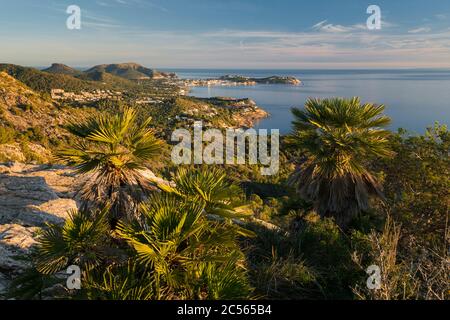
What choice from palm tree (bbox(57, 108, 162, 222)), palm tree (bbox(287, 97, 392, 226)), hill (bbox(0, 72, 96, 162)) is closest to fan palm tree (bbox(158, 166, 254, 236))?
palm tree (bbox(57, 108, 162, 222))

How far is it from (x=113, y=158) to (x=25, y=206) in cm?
751

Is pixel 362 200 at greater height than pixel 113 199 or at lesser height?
lesser

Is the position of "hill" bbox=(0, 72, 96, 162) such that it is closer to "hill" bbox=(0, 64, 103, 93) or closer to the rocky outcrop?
the rocky outcrop

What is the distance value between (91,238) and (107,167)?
61.3 inches

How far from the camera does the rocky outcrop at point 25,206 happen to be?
664cm

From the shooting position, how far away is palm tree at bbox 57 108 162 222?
526cm

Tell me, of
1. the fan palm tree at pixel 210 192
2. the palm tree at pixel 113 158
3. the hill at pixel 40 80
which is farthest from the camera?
the hill at pixel 40 80

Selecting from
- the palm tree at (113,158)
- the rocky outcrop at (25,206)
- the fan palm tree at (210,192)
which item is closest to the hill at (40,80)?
the rocky outcrop at (25,206)

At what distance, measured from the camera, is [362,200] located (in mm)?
8602

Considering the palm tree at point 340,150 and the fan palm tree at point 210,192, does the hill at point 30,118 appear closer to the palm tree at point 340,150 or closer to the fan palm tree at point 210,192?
the palm tree at point 340,150

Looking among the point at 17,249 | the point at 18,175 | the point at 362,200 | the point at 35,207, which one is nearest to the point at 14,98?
the point at 18,175

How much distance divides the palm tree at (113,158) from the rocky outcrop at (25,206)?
404 millimetres

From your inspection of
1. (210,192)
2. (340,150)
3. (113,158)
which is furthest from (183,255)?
(340,150)
